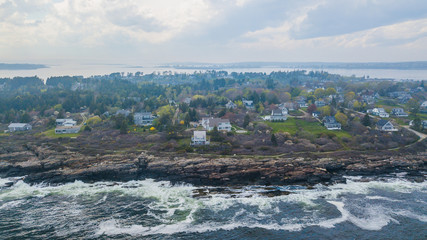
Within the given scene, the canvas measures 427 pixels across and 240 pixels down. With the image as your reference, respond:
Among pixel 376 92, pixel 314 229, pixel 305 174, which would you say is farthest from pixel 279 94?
pixel 314 229

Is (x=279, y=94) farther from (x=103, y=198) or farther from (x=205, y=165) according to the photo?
(x=103, y=198)

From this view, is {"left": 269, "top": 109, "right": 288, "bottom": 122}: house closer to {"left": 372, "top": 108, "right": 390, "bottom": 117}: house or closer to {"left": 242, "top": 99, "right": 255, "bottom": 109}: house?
{"left": 242, "top": 99, "right": 255, "bottom": 109}: house

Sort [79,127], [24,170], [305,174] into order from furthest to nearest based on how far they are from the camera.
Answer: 1. [79,127]
2. [24,170]
3. [305,174]

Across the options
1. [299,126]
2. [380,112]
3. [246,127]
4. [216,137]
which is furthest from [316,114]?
[216,137]

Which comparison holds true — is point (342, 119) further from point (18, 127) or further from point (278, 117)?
point (18, 127)

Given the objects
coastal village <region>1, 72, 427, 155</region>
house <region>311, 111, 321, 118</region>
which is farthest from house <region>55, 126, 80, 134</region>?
house <region>311, 111, 321, 118</region>
